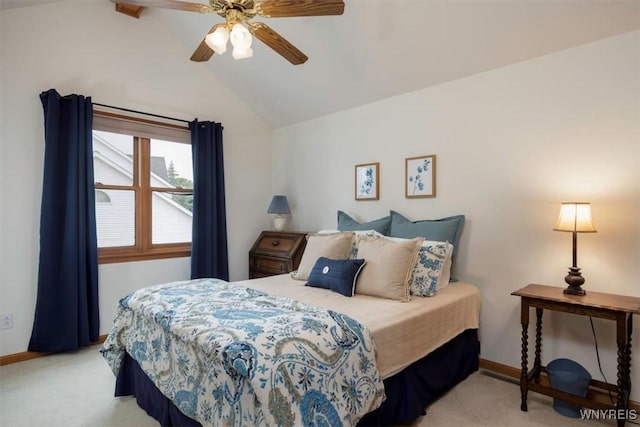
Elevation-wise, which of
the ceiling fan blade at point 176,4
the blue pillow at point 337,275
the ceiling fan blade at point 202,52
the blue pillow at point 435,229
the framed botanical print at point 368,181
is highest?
the ceiling fan blade at point 176,4

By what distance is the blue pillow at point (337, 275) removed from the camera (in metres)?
2.33

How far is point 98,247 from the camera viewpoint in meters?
3.25

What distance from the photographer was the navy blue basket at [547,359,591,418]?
6.79 ft

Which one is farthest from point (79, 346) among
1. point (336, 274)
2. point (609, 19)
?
point (609, 19)

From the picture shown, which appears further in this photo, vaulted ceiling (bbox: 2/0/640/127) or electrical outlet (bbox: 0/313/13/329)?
electrical outlet (bbox: 0/313/13/329)

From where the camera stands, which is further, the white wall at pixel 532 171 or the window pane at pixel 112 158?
the window pane at pixel 112 158

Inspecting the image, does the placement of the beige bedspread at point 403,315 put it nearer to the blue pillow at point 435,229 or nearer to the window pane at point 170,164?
the blue pillow at point 435,229

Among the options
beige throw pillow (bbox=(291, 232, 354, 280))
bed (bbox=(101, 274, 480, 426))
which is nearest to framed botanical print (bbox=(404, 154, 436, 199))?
beige throw pillow (bbox=(291, 232, 354, 280))

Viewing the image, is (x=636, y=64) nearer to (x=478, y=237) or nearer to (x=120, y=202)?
(x=478, y=237)

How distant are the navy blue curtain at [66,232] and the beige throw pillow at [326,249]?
1876mm

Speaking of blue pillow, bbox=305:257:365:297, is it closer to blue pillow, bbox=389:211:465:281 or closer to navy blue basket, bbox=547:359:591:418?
blue pillow, bbox=389:211:465:281

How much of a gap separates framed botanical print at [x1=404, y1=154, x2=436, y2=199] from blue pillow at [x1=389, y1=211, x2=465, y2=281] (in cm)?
27

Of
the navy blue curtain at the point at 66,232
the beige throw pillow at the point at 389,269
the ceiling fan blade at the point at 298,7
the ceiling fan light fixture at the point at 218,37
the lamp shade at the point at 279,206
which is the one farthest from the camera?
the lamp shade at the point at 279,206

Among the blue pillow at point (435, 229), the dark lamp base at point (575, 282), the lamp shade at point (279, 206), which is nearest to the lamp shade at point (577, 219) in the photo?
the dark lamp base at point (575, 282)
